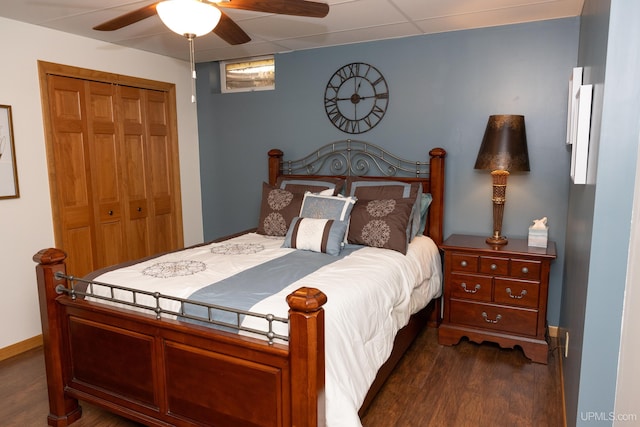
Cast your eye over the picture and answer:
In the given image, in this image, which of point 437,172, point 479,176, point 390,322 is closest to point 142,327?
point 390,322

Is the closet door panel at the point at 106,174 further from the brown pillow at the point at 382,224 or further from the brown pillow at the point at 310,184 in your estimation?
the brown pillow at the point at 382,224

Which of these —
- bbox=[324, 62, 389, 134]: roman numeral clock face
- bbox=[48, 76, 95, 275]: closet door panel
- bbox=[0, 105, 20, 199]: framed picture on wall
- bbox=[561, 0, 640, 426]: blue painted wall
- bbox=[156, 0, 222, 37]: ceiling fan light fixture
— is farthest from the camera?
bbox=[324, 62, 389, 134]: roman numeral clock face

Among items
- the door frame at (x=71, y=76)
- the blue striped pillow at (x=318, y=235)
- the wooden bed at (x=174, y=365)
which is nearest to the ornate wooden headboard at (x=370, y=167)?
the blue striped pillow at (x=318, y=235)

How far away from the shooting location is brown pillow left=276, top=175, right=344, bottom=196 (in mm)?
3562

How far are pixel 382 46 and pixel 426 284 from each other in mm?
1929

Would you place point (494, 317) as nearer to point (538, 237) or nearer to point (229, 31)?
point (538, 237)

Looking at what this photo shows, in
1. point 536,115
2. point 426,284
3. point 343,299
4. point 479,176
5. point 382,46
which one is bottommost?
point 426,284

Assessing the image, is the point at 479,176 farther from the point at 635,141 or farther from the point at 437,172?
the point at 635,141

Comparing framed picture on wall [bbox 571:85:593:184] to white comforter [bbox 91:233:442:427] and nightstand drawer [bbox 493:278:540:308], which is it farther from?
nightstand drawer [bbox 493:278:540:308]

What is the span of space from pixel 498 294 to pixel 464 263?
0.30 m

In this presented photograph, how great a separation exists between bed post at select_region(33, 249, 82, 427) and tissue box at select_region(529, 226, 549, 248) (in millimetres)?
2877

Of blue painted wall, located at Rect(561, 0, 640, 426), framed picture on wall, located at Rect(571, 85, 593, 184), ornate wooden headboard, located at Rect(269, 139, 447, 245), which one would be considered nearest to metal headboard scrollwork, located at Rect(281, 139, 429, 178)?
ornate wooden headboard, located at Rect(269, 139, 447, 245)

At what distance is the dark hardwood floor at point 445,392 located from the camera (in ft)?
7.70

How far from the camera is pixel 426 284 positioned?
3121 millimetres
